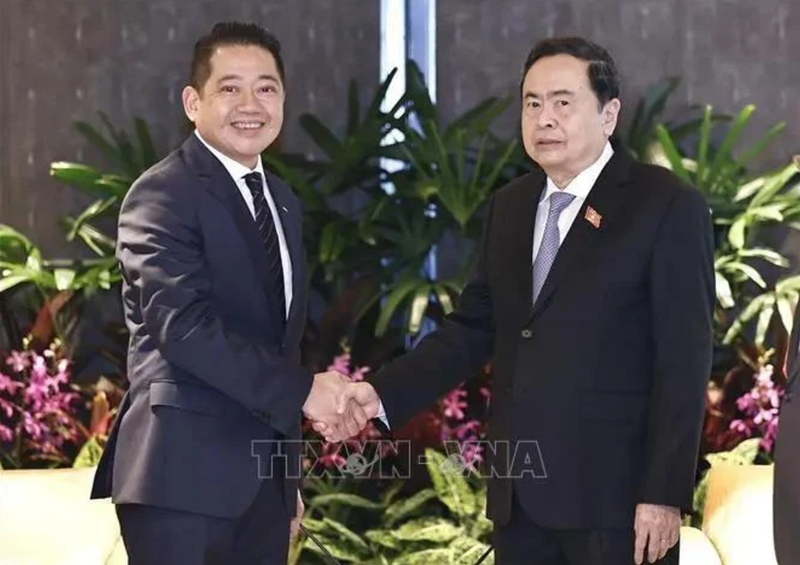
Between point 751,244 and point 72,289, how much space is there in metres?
2.21

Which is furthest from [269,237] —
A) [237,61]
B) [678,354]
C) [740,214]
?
[740,214]

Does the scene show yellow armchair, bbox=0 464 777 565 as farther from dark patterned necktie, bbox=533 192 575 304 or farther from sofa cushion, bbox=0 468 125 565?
dark patterned necktie, bbox=533 192 575 304

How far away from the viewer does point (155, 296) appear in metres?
2.53

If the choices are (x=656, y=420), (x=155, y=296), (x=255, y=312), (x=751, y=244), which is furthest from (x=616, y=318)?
(x=751, y=244)

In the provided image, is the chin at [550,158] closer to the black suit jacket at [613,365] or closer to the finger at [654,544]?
the black suit jacket at [613,365]

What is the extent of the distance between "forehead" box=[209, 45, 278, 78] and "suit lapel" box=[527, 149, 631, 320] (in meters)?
0.67

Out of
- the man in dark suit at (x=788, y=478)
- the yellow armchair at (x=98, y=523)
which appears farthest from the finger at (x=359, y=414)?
the yellow armchair at (x=98, y=523)

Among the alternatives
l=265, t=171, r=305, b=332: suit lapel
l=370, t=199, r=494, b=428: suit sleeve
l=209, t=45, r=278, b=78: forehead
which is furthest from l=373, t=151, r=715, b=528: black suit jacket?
l=209, t=45, r=278, b=78: forehead

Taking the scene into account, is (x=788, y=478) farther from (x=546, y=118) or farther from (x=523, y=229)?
(x=546, y=118)

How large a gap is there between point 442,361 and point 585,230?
556 millimetres

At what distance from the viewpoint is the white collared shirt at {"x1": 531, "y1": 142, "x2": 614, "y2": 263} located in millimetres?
2701

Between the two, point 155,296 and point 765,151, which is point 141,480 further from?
point 765,151

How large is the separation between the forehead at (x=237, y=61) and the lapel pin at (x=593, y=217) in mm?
693

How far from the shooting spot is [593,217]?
104 inches
